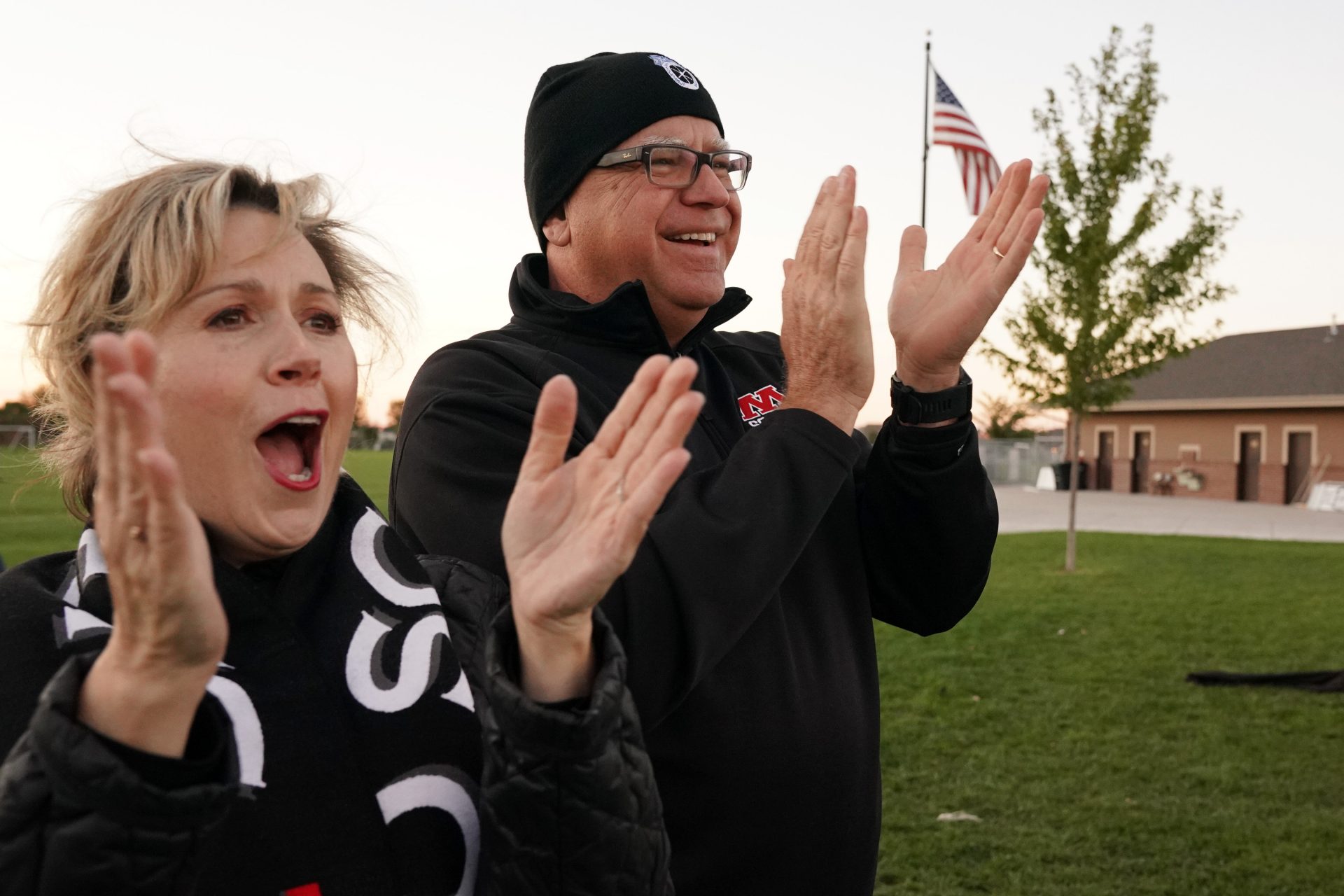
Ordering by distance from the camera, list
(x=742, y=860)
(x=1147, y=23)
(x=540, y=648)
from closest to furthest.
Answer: (x=540, y=648), (x=742, y=860), (x=1147, y=23)

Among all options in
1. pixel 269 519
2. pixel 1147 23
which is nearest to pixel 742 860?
pixel 269 519

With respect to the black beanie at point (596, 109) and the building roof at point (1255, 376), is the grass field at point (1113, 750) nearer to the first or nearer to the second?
the black beanie at point (596, 109)

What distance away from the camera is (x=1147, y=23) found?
14.2 meters

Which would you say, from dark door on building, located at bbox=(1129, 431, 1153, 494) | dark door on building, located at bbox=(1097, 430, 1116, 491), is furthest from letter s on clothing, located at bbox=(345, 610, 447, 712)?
dark door on building, located at bbox=(1097, 430, 1116, 491)

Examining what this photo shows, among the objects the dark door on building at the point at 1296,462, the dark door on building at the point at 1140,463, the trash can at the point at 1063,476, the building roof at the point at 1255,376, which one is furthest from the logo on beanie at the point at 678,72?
the dark door on building at the point at 1140,463

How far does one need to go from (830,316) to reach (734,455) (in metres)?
0.34

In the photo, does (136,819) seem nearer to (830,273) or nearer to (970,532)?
(830,273)

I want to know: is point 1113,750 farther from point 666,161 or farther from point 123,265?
point 123,265

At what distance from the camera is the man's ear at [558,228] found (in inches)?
109

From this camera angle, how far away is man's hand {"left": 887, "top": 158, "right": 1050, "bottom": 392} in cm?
241

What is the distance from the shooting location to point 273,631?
1672mm

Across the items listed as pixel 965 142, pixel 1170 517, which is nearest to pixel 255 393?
pixel 965 142

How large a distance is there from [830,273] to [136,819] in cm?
153

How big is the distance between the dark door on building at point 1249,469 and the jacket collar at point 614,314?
113ft
